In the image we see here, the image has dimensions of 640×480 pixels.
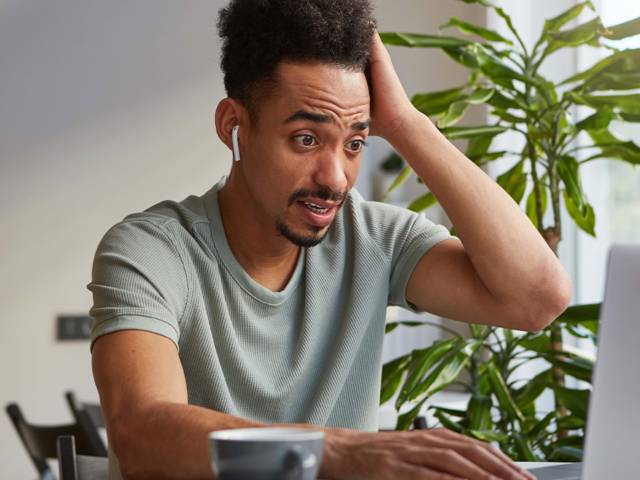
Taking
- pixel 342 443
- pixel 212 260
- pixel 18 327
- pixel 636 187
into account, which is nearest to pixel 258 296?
pixel 212 260

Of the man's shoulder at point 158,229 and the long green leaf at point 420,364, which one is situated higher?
the man's shoulder at point 158,229

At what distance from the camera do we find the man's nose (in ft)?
3.43

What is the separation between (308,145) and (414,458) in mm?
599

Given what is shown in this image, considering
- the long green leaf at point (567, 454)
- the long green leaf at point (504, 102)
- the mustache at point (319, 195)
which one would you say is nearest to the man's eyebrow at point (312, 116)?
the mustache at point (319, 195)

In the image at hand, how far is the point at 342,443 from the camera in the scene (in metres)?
0.64

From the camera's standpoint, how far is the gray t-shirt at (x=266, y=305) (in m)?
0.99

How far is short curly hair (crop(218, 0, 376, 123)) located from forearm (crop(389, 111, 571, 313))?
0.20 meters

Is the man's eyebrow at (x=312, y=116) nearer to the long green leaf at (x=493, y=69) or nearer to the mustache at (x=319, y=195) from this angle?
the mustache at (x=319, y=195)

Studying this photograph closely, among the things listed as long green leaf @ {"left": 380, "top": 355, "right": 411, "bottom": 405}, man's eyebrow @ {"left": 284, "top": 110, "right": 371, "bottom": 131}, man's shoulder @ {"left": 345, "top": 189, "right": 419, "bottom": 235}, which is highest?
man's eyebrow @ {"left": 284, "top": 110, "right": 371, "bottom": 131}

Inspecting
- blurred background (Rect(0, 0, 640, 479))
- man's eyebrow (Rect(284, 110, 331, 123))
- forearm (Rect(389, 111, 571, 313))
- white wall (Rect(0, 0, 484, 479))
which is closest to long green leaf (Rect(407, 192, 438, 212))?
forearm (Rect(389, 111, 571, 313))

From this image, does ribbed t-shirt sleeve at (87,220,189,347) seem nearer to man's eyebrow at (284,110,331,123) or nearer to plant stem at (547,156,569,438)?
man's eyebrow at (284,110,331,123)

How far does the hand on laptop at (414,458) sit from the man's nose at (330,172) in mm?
488

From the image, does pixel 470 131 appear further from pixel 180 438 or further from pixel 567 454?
pixel 180 438

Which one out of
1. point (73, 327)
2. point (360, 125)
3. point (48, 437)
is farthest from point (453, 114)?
point (73, 327)
